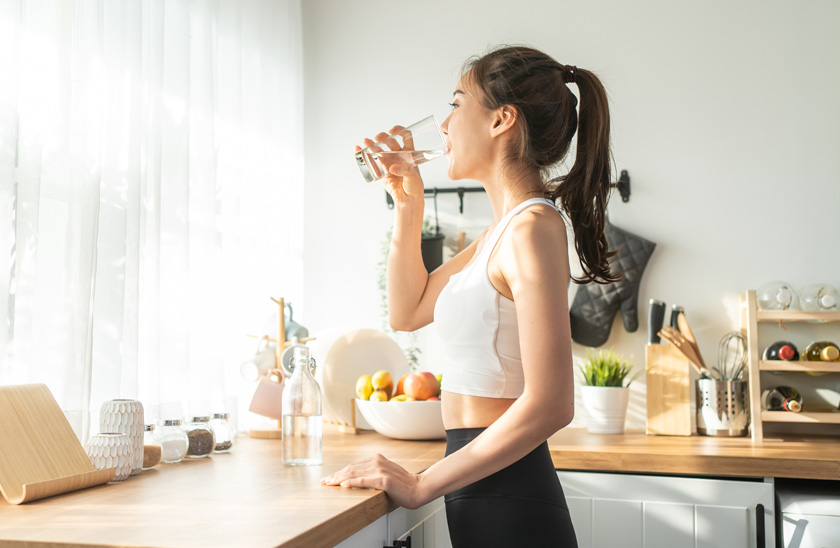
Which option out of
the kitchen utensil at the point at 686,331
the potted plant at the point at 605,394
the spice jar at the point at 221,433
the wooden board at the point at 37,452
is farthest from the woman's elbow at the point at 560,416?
the kitchen utensil at the point at 686,331

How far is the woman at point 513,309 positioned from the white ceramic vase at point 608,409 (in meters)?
1.19

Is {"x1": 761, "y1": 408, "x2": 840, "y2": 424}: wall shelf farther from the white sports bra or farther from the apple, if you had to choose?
the white sports bra

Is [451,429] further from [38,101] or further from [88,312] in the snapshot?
[38,101]

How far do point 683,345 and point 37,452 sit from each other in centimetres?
181

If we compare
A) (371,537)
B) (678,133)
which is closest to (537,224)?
(371,537)

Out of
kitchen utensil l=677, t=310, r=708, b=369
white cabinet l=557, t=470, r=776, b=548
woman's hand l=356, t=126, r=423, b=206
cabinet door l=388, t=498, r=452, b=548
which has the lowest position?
white cabinet l=557, t=470, r=776, b=548

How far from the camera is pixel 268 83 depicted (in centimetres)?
263

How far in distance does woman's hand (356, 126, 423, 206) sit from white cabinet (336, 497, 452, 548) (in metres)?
0.60

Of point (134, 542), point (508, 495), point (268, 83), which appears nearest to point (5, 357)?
point (134, 542)

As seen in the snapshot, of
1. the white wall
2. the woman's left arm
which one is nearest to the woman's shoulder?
the woman's left arm

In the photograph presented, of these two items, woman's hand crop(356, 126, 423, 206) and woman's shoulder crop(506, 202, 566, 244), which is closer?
woman's shoulder crop(506, 202, 566, 244)

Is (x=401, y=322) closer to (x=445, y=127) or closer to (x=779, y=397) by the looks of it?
(x=445, y=127)

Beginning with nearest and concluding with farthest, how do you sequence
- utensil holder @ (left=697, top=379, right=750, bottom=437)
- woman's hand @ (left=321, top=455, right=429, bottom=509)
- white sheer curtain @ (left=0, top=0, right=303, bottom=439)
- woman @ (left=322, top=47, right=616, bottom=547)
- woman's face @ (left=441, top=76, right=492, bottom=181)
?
woman @ (left=322, top=47, right=616, bottom=547)
woman's hand @ (left=321, top=455, right=429, bottom=509)
woman's face @ (left=441, top=76, right=492, bottom=181)
white sheer curtain @ (left=0, top=0, right=303, bottom=439)
utensil holder @ (left=697, top=379, right=750, bottom=437)

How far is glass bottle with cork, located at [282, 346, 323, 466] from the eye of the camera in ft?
4.68
